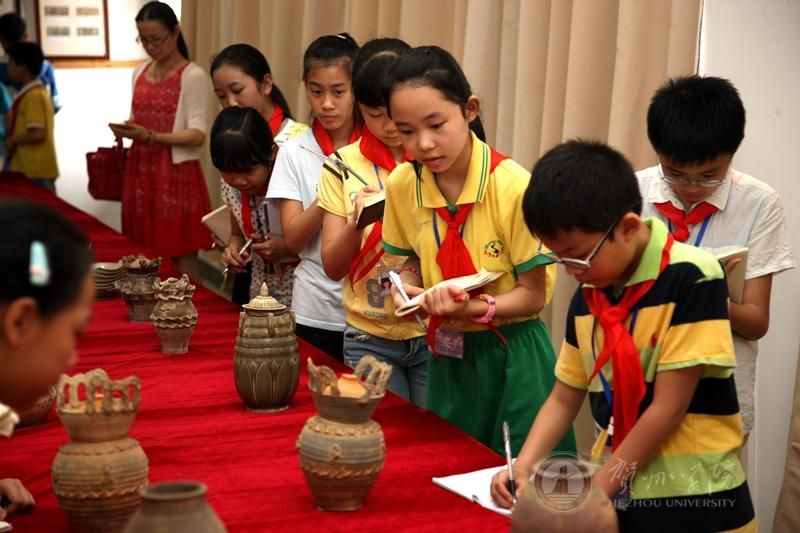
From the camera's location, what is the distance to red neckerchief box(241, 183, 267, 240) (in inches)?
129

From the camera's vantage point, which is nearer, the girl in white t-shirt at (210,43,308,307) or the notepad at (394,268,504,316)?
the notepad at (394,268,504,316)

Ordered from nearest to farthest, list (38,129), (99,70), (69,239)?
(69,239) → (38,129) → (99,70)

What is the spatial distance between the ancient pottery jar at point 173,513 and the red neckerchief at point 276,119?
2.23m

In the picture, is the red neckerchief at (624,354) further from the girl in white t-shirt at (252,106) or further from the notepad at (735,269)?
the girl in white t-shirt at (252,106)

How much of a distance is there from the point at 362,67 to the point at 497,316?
2.49 ft

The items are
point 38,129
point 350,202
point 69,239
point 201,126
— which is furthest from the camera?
point 38,129

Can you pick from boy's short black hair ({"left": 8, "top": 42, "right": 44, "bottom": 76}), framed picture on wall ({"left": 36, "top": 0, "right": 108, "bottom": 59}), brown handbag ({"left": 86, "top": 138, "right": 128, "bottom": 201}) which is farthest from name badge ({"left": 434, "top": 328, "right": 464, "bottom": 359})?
framed picture on wall ({"left": 36, "top": 0, "right": 108, "bottom": 59})

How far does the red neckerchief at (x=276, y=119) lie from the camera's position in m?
3.47

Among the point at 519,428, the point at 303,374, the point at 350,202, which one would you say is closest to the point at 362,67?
the point at 350,202

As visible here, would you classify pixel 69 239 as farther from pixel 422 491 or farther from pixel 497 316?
pixel 497 316

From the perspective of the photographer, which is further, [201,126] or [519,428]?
[201,126]

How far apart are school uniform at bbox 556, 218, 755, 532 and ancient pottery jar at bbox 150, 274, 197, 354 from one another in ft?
4.05

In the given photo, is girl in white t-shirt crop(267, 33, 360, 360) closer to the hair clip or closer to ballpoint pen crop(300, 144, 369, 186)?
ballpoint pen crop(300, 144, 369, 186)

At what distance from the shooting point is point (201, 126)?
526cm
